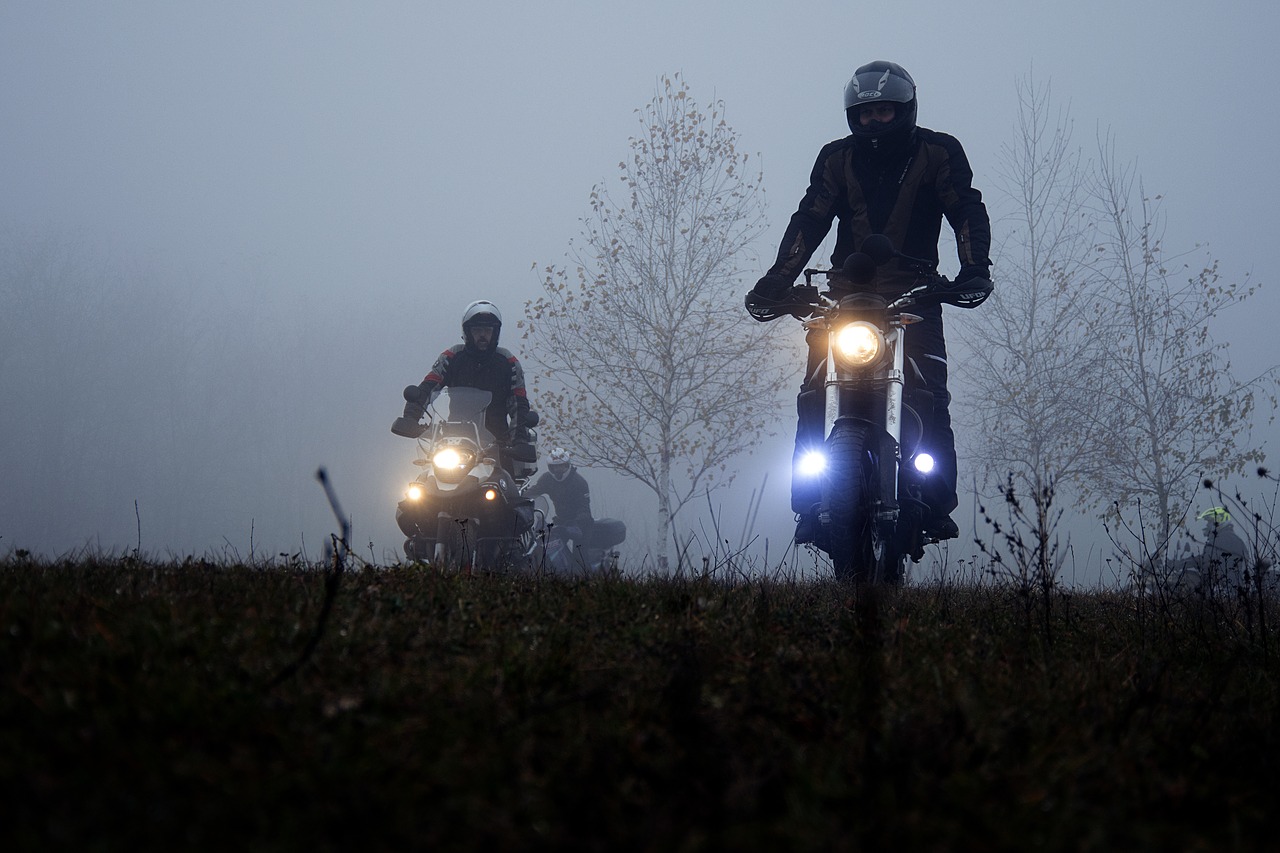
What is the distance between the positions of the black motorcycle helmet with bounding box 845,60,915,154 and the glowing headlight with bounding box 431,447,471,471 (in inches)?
198

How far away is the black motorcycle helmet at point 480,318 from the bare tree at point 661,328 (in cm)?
808

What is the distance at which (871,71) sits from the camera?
20.4 ft

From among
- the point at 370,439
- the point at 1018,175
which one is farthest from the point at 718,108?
the point at 370,439

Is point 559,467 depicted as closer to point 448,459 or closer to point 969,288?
point 448,459

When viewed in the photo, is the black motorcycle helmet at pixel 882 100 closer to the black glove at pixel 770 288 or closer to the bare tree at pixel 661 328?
the black glove at pixel 770 288

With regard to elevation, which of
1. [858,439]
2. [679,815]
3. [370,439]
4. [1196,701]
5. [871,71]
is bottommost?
[679,815]

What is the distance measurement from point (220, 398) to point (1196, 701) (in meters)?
50.1

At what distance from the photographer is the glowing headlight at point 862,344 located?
5406mm

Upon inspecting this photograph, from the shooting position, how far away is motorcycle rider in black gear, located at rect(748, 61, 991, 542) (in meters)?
5.83

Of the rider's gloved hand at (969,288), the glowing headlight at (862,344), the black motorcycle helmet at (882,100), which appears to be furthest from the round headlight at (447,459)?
the rider's gloved hand at (969,288)

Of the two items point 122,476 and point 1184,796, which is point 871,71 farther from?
point 122,476

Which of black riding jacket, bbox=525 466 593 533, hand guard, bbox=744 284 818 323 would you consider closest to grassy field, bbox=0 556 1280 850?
hand guard, bbox=744 284 818 323

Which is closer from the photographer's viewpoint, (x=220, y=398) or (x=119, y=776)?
(x=119, y=776)

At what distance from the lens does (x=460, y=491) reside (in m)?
9.56
